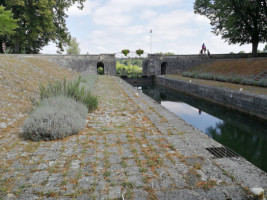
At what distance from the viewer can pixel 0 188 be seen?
2.79 m

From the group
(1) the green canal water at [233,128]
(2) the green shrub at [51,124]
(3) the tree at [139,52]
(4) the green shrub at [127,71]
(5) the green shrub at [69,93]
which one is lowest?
(1) the green canal water at [233,128]

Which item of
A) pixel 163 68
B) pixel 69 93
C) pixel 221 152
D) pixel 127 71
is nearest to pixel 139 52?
pixel 163 68

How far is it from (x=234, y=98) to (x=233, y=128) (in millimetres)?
3221

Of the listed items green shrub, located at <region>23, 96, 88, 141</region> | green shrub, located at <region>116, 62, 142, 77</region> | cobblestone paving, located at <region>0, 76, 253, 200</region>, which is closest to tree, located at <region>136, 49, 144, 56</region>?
green shrub, located at <region>116, 62, 142, 77</region>

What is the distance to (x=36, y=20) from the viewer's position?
76.3ft

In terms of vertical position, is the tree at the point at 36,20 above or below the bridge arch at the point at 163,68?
above

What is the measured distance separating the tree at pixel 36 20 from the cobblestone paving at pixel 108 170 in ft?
74.6

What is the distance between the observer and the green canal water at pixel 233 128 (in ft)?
22.1

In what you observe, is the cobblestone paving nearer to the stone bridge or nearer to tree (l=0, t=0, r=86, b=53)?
tree (l=0, t=0, r=86, b=53)

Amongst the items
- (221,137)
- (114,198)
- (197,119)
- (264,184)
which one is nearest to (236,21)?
(197,119)

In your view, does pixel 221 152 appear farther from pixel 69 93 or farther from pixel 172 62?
pixel 172 62

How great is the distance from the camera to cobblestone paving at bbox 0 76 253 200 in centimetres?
276

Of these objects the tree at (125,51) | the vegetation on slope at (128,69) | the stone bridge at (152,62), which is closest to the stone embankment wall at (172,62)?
the stone bridge at (152,62)

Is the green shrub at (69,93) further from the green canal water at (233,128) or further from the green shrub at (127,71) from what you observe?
the green shrub at (127,71)
